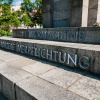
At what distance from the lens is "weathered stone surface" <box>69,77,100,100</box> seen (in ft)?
6.71

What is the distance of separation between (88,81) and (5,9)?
74.0 ft

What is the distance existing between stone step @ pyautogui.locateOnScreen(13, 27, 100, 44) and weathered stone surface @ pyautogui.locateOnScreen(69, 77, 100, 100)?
5.84 feet

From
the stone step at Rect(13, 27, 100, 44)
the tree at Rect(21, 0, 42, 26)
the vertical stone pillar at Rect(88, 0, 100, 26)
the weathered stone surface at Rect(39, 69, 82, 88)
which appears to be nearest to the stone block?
the stone step at Rect(13, 27, 100, 44)

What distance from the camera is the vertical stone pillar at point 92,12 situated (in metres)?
6.35

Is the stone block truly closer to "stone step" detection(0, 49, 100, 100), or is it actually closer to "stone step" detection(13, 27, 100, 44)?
"stone step" detection(13, 27, 100, 44)

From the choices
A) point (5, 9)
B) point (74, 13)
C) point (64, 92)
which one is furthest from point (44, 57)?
point (5, 9)

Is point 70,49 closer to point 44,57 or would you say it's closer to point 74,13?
point 44,57

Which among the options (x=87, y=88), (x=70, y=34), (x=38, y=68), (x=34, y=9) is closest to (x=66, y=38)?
(x=70, y=34)

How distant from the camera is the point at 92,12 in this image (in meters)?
6.42

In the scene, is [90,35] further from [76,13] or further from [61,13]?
[61,13]

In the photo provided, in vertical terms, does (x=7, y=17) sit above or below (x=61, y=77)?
above

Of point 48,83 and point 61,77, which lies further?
point 61,77

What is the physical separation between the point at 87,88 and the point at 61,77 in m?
0.66

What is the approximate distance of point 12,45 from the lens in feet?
18.1
